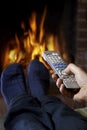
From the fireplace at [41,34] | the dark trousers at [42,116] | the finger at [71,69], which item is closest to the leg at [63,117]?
the dark trousers at [42,116]

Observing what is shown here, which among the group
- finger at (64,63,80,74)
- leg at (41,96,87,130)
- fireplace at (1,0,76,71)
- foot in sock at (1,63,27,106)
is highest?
fireplace at (1,0,76,71)

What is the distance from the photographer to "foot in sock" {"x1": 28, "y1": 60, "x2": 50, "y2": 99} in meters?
1.28

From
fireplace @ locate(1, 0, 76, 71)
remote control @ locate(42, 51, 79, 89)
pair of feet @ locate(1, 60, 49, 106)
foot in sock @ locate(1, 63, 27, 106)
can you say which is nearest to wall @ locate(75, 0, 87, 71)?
fireplace @ locate(1, 0, 76, 71)

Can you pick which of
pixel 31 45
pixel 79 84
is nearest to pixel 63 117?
pixel 79 84

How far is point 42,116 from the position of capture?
3.08 feet

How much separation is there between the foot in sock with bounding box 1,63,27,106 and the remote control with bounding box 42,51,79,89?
0.61 ft

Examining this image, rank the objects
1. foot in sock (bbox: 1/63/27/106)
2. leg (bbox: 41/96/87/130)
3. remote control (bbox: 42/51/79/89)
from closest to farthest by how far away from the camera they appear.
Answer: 1. leg (bbox: 41/96/87/130)
2. remote control (bbox: 42/51/79/89)
3. foot in sock (bbox: 1/63/27/106)

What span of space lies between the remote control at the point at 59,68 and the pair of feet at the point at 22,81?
17 centimetres

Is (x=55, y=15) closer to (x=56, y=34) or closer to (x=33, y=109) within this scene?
(x=56, y=34)

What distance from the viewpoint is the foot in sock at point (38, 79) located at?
128 cm

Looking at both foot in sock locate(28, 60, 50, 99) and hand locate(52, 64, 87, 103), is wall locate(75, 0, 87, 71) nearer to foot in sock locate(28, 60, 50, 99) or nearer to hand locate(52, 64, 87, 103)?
foot in sock locate(28, 60, 50, 99)

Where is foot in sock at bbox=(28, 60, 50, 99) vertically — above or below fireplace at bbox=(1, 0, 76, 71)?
below

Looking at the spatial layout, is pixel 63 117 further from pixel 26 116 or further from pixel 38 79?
pixel 38 79

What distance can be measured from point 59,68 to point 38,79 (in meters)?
0.32
